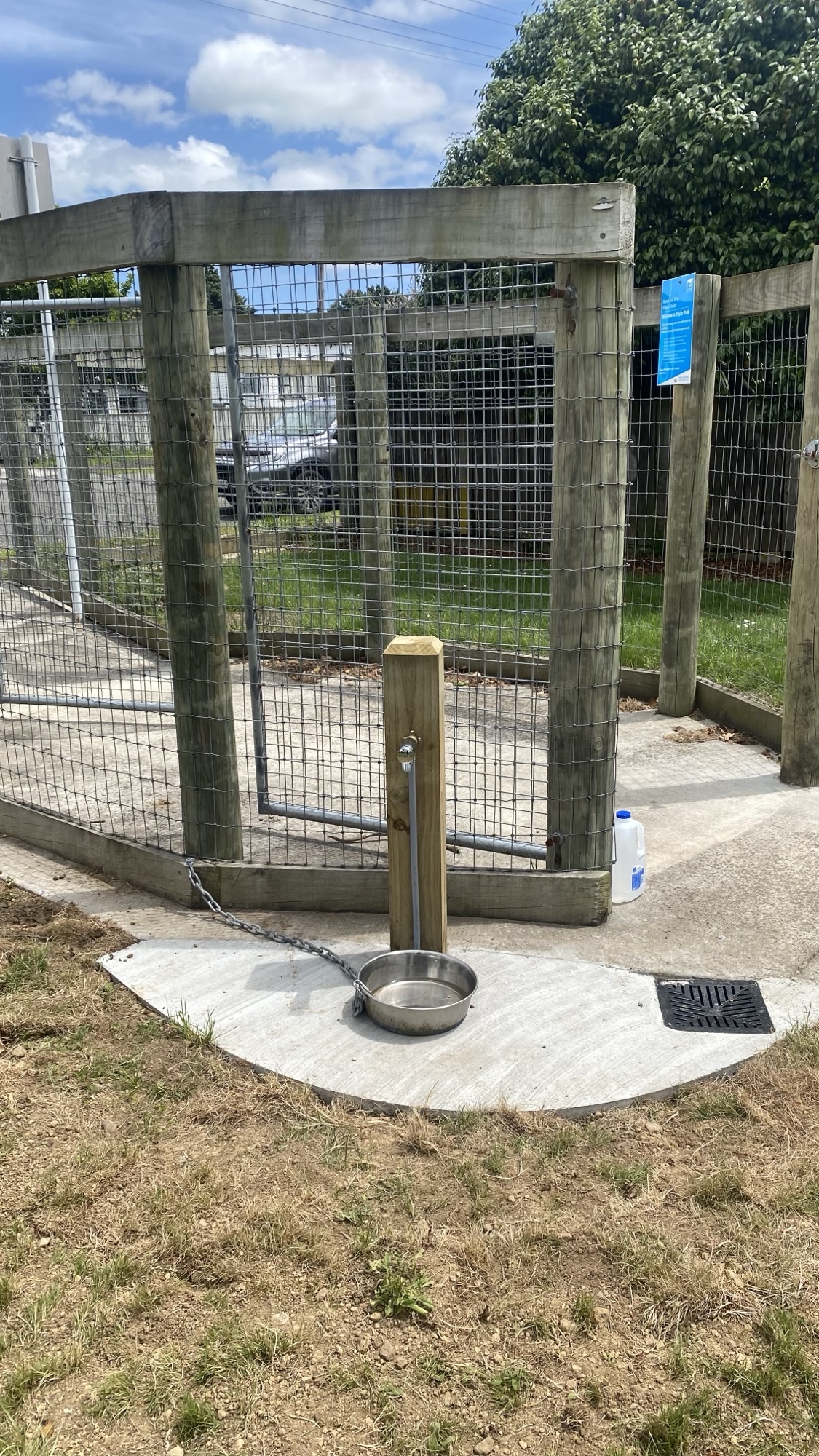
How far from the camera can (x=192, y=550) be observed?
3701 millimetres

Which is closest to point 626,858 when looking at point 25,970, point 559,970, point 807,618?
point 559,970

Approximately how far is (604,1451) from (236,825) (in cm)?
245

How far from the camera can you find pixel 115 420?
196 inches

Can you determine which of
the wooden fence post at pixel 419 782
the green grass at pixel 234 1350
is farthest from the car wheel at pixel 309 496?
the green grass at pixel 234 1350

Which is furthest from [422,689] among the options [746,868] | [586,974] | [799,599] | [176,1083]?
[799,599]

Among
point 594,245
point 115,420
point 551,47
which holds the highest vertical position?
point 551,47

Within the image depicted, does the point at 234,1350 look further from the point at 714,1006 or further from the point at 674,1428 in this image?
the point at 714,1006

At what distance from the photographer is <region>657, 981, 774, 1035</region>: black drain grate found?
10.1ft

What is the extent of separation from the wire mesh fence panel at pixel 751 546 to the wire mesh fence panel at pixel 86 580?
10.3 feet

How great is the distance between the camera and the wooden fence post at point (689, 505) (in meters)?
5.84

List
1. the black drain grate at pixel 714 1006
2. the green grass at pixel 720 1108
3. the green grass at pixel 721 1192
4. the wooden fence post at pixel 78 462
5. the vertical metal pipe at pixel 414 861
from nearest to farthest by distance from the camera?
1. the green grass at pixel 721 1192
2. the green grass at pixel 720 1108
3. the black drain grate at pixel 714 1006
4. the vertical metal pipe at pixel 414 861
5. the wooden fence post at pixel 78 462

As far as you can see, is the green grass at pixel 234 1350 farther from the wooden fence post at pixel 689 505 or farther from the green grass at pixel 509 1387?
the wooden fence post at pixel 689 505

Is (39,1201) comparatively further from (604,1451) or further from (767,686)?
(767,686)

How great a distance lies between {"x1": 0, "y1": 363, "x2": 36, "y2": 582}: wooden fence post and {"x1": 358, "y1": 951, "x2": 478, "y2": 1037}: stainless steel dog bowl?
3.14m
